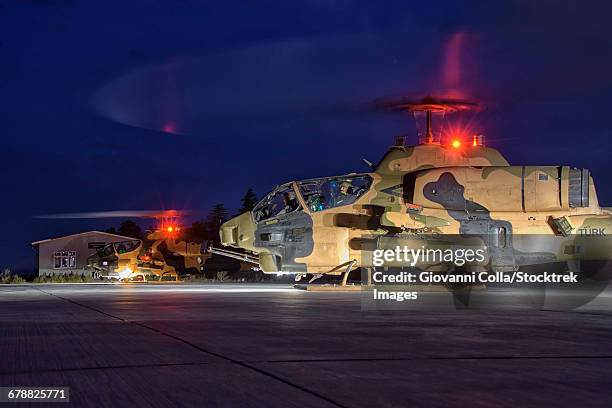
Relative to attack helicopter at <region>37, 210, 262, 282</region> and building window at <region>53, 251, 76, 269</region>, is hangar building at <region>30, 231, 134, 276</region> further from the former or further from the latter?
attack helicopter at <region>37, 210, 262, 282</region>

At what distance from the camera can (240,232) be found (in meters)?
29.0

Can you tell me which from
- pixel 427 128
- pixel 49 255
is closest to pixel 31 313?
pixel 427 128

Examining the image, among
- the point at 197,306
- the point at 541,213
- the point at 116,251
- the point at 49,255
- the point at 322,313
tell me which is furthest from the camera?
the point at 49,255

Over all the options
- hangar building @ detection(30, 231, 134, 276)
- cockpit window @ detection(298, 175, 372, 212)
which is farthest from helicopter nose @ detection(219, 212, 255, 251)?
hangar building @ detection(30, 231, 134, 276)

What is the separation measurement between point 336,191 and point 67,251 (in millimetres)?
60697

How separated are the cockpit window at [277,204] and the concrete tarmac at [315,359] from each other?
13.4 meters

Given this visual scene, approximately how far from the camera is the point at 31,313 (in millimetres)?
16484

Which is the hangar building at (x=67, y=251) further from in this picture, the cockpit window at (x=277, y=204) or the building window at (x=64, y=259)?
the cockpit window at (x=277, y=204)

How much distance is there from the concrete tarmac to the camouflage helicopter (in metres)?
11.7

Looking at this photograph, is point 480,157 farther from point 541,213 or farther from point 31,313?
point 31,313

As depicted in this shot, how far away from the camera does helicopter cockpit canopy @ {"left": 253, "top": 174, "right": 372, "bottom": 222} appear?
27.8 meters

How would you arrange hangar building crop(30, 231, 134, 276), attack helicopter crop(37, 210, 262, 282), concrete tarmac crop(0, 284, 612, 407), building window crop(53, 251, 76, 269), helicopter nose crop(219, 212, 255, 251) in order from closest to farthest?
concrete tarmac crop(0, 284, 612, 407) < helicopter nose crop(219, 212, 255, 251) < attack helicopter crop(37, 210, 262, 282) < hangar building crop(30, 231, 134, 276) < building window crop(53, 251, 76, 269)

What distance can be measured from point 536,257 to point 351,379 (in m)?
20.5

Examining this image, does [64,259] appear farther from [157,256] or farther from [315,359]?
[315,359]
